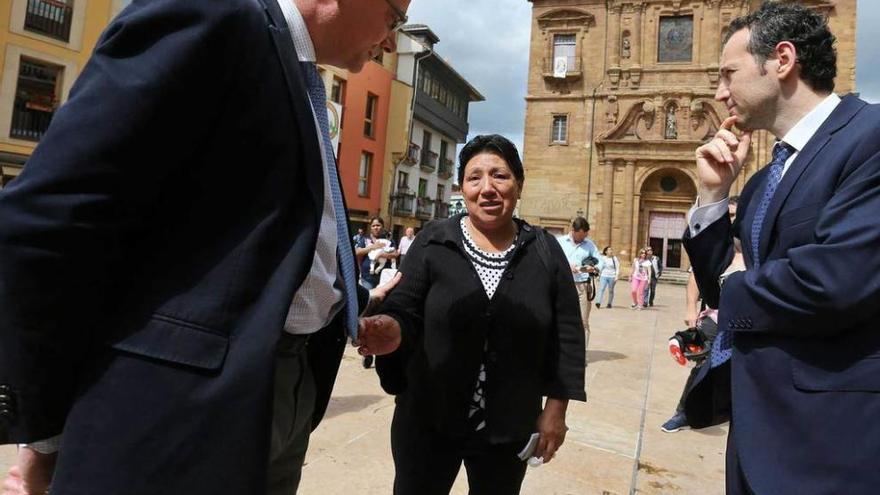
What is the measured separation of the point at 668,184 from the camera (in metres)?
29.7

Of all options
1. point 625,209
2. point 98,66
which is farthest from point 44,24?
point 625,209

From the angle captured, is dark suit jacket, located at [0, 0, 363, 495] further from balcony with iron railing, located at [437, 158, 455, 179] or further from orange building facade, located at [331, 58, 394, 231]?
balcony with iron railing, located at [437, 158, 455, 179]

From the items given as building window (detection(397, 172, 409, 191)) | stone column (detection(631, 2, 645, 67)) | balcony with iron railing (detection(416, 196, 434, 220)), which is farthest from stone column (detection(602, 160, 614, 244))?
building window (detection(397, 172, 409, 191))

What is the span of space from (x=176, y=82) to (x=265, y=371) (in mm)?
512

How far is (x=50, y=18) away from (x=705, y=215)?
18504mm

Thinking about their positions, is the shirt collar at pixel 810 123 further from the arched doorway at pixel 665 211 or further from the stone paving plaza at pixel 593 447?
the arched doorway at pixel 665 211

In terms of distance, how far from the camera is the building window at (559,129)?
30.6 meters

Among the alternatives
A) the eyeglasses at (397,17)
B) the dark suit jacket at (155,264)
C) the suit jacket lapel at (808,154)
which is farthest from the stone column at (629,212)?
the dark suit jacket at (155,264)

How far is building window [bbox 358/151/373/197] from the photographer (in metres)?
25.2

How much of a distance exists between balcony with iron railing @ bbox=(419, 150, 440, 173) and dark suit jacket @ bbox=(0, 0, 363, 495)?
95.2 ft

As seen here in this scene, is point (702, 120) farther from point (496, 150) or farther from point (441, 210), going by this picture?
point (496, 150)

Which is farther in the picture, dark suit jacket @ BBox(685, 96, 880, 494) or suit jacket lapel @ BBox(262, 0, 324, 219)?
dark suit jacket @ BBox(685, 96, 880, 494)

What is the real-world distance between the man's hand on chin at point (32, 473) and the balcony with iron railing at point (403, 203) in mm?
26114

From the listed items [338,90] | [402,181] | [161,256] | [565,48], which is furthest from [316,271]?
[565,48]
